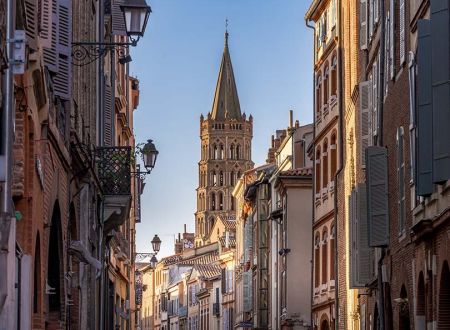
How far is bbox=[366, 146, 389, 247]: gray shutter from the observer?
26.8m

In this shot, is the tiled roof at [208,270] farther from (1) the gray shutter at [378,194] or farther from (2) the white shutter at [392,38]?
(2) the white shutter at [392,38]

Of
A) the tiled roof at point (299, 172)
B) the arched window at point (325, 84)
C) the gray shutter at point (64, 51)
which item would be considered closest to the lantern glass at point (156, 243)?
the tiled roof at point (299, 172)

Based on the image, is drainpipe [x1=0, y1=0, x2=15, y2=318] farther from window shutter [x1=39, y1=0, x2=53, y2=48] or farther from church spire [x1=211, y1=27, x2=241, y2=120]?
church spire [x1=211, y1=27, x2=241, y2=120]

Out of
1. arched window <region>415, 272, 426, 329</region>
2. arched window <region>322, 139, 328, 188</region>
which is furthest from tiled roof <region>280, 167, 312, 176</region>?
arched window <region>415, 272, 426, 329</region>

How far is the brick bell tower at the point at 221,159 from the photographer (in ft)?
634

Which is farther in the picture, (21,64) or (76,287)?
(76,287)

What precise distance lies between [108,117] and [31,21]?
65.1 feet

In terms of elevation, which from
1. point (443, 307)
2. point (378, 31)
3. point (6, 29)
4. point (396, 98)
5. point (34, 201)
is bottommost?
point (443, 307)

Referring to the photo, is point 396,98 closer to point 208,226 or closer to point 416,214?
point 416,214

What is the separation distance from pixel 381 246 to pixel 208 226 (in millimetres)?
165079

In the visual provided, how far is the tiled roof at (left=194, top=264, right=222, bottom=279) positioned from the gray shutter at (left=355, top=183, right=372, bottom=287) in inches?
3034

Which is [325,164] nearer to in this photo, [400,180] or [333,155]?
[333,155]

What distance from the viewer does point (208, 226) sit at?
192 meters

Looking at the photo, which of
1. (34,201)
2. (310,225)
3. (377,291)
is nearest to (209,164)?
(310,225)
